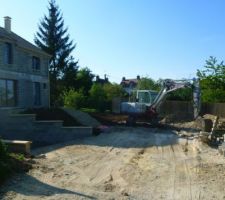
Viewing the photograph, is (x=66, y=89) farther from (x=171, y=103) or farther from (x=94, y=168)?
(x=94, y=168)

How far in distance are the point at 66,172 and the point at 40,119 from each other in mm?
14108

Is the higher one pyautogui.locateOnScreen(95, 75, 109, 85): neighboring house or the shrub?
pyautogui.locateOnScreen(95, 75, 109, 85): neighboring house

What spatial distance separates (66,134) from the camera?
23312 mm

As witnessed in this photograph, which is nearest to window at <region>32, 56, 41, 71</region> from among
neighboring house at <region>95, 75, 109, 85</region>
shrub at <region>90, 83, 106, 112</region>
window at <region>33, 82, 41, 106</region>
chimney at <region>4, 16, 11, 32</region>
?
window at <region>33, 82, 41, 106</region>

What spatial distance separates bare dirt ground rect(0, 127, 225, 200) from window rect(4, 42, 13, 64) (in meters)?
11.5

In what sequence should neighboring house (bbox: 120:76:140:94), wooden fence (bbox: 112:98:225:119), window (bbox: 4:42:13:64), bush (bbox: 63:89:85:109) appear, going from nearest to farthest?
window (bbox: 4:42:13:64), wooden fence (bbox: 112:98:225:119), bush (bbox: 63:89:85:109), neighboring house (bbox: 120:76:140:94)

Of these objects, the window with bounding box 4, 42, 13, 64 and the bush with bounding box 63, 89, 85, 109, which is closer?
the window with bounding box 4, 42, 13, 64

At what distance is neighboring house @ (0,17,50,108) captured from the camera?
2811 cm

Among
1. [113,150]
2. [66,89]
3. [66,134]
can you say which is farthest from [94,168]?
[66,89]

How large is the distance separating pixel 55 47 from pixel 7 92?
2566 cm

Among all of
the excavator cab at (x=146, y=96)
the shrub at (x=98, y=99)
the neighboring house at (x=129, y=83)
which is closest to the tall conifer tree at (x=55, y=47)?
the shrub at (x=98, y=99)

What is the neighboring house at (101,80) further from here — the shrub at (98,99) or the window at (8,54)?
the window at (8,54)

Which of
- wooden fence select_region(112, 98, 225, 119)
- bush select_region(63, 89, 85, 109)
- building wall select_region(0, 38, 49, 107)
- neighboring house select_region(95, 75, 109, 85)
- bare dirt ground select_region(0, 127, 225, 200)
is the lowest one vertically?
bare dirt ground select_region(0, 127, 225, 200)

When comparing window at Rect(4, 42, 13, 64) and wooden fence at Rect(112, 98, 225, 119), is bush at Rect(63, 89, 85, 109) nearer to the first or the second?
wooden fence at Rect(112, 98, 225, 119)
